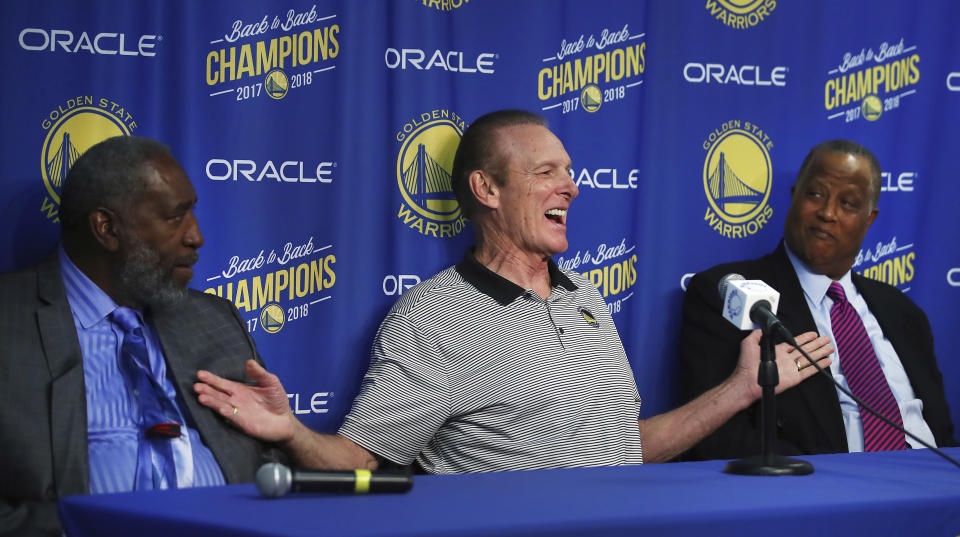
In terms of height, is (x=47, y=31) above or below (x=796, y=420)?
above

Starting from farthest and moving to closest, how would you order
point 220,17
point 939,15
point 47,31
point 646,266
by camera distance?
point 939,15 → point 646,266 → point 220,17 → point 47,31

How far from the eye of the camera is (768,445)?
82.4 inches

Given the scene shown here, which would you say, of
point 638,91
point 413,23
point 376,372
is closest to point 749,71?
point 638,91

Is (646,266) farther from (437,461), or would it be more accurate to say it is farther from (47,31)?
(47,31)

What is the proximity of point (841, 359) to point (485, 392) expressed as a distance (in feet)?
4.62

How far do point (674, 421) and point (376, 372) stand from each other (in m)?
1.09

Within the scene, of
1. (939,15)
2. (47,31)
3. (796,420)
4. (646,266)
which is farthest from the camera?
(939,15)

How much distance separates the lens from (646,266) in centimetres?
372

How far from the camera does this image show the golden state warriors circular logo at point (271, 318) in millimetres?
3205

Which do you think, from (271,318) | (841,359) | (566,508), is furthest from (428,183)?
(566,508)

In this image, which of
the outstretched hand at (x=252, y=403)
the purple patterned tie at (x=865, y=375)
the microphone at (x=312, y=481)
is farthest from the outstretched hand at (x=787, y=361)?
the microphone at (x=312, y=481)

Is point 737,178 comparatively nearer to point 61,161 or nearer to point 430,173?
point 430,173

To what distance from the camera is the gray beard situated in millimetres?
2592

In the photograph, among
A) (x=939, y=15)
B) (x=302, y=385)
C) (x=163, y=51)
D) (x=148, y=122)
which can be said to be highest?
(x=939, y=15)
